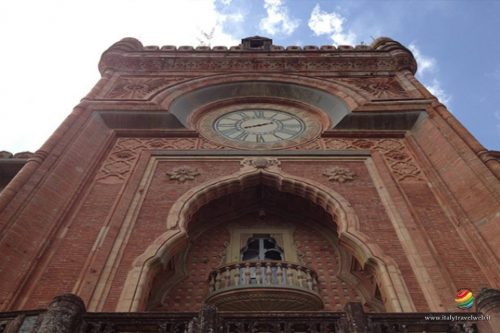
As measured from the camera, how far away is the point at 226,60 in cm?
1407

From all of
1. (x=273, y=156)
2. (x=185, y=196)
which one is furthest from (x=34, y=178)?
(x=273, y=156)

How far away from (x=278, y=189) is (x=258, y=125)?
2932 millimetres

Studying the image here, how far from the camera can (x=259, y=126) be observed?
11883mm

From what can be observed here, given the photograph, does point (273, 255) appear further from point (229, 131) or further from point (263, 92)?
point (263, 92)

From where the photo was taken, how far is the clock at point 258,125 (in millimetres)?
11055

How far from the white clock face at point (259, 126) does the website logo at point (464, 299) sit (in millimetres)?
5603

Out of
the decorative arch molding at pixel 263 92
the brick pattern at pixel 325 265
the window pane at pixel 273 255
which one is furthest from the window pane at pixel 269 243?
the decorative arch molding at pixel 263 92

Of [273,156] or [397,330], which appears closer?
[397,330]

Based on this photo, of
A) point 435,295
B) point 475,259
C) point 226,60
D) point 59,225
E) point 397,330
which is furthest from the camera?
point 226,60

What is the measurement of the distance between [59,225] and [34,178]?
997mm

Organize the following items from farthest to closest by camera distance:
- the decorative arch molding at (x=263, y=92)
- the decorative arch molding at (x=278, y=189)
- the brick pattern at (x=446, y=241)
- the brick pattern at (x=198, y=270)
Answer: the decorative arch molding at (x=263, y=92), the brick pattern at (x=198, y=270), the brick pattern at (x=446, y=241), the decorative arch molding at (x=278, y=189)

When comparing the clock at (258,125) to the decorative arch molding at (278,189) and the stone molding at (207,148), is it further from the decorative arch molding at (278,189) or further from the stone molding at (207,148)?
the decorative arch molding at (278,189)

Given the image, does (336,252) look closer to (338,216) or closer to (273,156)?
(338,216)

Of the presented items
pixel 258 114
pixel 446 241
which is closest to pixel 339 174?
pixel 446 241
